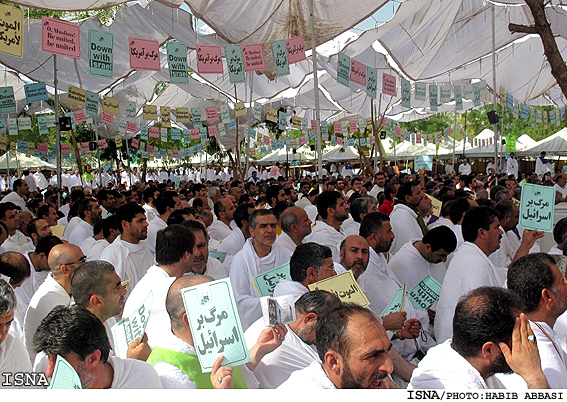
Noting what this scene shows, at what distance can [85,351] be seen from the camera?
7.35ft

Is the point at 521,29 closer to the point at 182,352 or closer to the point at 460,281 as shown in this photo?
the point at 460,281

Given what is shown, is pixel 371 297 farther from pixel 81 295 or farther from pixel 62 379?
pixel 62 379

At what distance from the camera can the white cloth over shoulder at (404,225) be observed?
683cm

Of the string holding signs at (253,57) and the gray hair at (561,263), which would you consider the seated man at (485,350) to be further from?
the string holding signs at (253,57)

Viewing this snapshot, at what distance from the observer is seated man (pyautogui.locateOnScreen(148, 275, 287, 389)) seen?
2.61 m

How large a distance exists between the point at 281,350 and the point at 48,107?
23096 millimetres

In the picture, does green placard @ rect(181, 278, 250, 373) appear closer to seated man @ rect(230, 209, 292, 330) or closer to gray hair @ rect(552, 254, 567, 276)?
gray hair @ rect(552, 254, 567, 276)

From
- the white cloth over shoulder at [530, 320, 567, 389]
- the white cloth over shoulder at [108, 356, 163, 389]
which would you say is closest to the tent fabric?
the white cloth over shoulder at [530, 320, 567, 389]

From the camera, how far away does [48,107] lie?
2341 centimetres

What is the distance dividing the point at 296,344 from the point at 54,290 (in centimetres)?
177

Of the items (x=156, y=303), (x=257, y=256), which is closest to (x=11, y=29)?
(x=257, y=256)

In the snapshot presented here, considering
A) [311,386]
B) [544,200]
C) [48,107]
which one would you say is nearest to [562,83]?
[544,200]

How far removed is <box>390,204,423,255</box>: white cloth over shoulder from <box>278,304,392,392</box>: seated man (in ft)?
15.1

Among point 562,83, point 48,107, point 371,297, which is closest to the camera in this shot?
point 371,297
